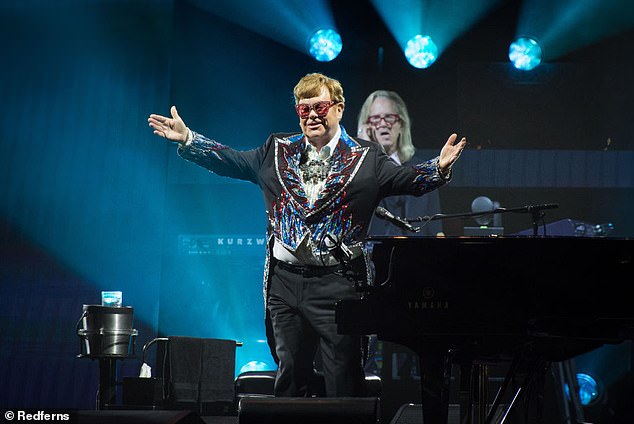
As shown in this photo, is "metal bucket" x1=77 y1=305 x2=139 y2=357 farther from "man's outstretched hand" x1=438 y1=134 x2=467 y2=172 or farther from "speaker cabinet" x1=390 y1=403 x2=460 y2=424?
"man's outstretched hand" x1=438 y1=134 x2=467 y2=172

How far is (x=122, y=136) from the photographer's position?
22.2 feet

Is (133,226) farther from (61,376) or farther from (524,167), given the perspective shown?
(524,167)

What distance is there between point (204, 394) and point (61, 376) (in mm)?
1727

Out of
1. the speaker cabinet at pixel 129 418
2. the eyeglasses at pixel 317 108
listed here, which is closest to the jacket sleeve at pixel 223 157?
the eyeglasses at pixel 317 108

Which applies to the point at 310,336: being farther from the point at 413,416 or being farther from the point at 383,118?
the point at 383,118

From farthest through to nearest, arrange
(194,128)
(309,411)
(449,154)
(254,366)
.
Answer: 1. (194,128)
2. (254,366)
3. (449,154)
4. (309,411)

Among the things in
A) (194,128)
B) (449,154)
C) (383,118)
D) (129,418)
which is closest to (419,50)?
(383,118)

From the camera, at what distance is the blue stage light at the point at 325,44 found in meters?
6.87

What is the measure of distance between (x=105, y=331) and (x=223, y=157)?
208 centimetres

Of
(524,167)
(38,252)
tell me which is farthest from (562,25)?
(38,252)

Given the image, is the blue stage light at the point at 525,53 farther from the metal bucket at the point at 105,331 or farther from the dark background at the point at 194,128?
the metal bucket at the point at 105,331

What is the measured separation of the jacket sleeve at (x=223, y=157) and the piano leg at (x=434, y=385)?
4.00ft

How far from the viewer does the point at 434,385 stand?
2.73 m

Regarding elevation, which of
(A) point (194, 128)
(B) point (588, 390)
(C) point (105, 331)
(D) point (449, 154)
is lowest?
(B) point (588, 390)
